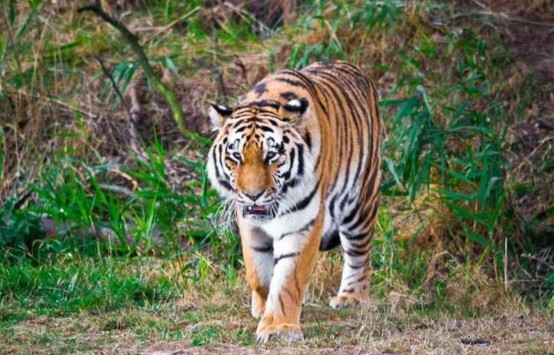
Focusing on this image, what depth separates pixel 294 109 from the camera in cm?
615

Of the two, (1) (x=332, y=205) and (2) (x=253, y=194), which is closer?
(2) (x=253, y=194)

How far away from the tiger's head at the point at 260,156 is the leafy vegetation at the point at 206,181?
2.10ft

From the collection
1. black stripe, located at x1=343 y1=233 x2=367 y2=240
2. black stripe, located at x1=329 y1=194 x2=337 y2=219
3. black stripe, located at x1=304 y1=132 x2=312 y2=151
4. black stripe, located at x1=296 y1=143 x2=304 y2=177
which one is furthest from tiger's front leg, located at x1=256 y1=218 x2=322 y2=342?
black stripe, located at x1=343 y1=233 x2=367 y2=240

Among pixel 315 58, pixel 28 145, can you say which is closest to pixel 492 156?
pixel 315 58

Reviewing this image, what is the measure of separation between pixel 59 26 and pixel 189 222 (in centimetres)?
303

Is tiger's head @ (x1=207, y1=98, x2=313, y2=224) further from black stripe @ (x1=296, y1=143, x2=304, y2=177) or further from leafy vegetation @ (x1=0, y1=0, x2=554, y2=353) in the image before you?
leafy vegetation @ (x1=0, y1=0, x2=554, y2=353)

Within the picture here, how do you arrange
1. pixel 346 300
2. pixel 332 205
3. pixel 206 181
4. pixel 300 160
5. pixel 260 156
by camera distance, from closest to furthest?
pixel 260 156
pixel 300 160
pixel 332 205
pixel 346 300
pixel 206 181

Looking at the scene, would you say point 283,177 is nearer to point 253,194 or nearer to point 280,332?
point 253,194

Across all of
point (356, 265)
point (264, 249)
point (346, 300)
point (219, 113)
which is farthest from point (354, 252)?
point (219, 113)

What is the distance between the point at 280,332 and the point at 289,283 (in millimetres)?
266

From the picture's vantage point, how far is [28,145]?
941cm

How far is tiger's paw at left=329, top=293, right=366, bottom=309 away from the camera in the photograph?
23.0ft

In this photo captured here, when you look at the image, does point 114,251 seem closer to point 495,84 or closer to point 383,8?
point 383,8

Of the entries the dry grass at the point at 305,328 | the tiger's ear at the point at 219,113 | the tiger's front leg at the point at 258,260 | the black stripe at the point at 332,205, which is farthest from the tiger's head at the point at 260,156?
the dry grass at the point at 305,328
